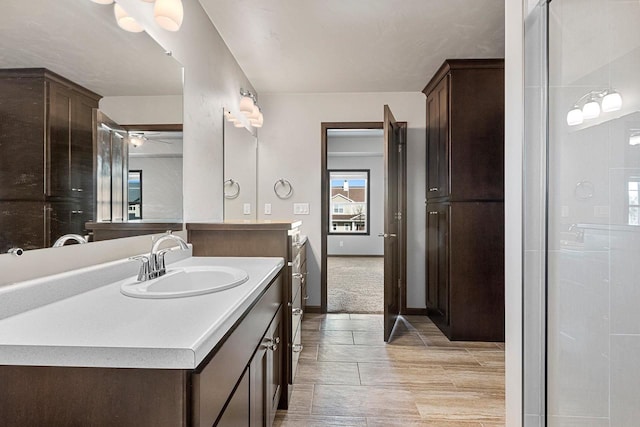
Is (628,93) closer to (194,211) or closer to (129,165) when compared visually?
(129,165)

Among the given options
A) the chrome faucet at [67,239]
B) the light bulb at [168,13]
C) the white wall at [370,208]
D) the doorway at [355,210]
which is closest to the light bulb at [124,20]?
the light bulb at [168,13]

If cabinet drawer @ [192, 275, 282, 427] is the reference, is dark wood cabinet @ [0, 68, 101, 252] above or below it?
above

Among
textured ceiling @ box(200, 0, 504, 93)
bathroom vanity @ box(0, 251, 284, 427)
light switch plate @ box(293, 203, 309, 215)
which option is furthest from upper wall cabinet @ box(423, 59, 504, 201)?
bathroom vanity @ box(0, 251, 284, 427)

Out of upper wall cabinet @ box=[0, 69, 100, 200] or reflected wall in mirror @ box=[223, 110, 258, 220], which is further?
reflected wall in mirror @ box=[223, 110, 258, 220]

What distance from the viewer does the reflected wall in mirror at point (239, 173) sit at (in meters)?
2.90

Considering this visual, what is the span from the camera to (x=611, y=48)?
3.28 ft

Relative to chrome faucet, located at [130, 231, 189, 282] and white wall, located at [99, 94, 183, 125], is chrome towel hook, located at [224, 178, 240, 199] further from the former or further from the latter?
chrome faucet, located at [130, 231, 189, 282]

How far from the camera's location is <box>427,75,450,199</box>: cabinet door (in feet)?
10.3

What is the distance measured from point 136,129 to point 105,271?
641 millimetres

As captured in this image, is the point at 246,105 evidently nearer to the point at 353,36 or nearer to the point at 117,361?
the point at 353,36

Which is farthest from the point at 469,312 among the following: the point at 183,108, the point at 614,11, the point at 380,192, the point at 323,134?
the point at 380,192

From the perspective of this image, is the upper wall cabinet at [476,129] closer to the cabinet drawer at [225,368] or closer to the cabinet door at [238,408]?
the cabinet drawer at [225,368]

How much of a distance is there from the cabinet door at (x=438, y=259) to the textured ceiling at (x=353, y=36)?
1.32 metres

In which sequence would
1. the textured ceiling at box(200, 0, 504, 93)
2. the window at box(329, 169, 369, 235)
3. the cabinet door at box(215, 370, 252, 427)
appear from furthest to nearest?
1. the window at box(329, 169, 369, 235)
2. the textured ceiling at box(200, 0, 504, 93)
3. the cabinet door at box(215, 370, 252, 427)
